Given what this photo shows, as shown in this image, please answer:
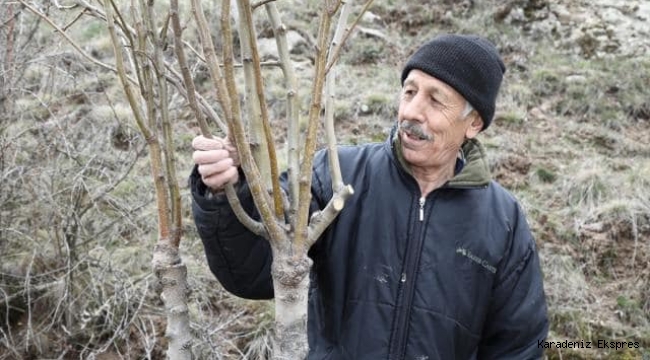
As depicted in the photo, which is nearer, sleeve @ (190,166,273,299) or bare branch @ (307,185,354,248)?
bare branch @ (307,185,354,248)

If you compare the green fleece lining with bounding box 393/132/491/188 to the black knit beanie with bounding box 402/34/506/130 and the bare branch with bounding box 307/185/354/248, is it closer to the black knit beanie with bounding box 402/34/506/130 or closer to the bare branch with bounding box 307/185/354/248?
the black knit beanie with bounding box 402/34/506/130

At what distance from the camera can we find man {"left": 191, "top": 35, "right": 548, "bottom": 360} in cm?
185

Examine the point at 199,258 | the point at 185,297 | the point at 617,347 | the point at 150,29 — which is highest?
the point at 150,29

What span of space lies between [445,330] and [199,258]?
2279mm

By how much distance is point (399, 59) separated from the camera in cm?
676

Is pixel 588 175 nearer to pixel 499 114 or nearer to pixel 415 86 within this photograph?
pixel 499 114

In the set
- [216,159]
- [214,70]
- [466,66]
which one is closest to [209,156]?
[216,159]

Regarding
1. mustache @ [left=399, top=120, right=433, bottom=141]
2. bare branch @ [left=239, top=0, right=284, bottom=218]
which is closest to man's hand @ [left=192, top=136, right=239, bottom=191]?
bare branch @ [left=239, top=0, right=284, bottom=218]

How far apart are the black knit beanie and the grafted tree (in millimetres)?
609

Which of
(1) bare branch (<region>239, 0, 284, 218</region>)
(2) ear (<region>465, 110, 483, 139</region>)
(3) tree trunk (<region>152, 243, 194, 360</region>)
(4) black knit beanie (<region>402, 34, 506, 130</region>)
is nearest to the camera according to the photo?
(1) bare branch (<region>239, 0, 284, 218</region>)

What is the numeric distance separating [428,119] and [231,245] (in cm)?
73

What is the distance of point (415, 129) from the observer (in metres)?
1.85

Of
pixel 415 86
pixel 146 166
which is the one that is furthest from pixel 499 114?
pixel 415 86

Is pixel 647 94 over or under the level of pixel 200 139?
under
